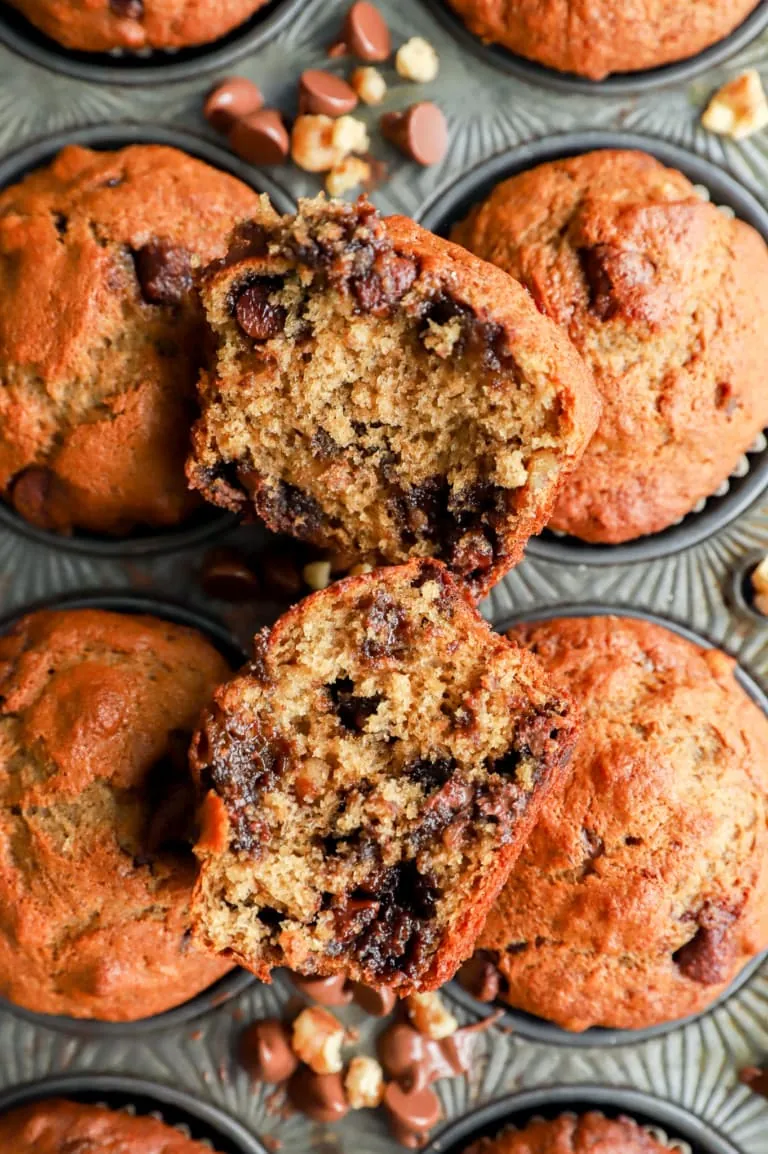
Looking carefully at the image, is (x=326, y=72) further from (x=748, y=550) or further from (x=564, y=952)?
(x=564, y=952)

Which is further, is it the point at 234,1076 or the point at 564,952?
the point at 234,1076

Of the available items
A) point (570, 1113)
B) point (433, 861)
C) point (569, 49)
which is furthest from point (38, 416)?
point (570, 1113)

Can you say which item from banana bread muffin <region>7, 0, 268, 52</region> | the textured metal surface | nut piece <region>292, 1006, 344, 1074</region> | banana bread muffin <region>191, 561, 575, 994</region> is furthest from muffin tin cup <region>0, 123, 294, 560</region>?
nut piece <region>292, 1006, 344, 1074</region>

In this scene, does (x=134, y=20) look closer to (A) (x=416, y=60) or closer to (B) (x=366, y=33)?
(B) (x=366, y=33)

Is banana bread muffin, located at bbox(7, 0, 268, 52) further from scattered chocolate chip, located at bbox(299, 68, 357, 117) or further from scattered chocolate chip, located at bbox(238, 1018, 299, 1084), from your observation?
scattered chocolate chip, located at bbox(238, 1018, 299, 1084)

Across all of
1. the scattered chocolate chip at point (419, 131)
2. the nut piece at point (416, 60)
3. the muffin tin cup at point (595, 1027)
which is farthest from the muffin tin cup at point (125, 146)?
the muffin tin cup at point (595, 1027)

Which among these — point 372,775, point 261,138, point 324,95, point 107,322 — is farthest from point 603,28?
point 372,775
